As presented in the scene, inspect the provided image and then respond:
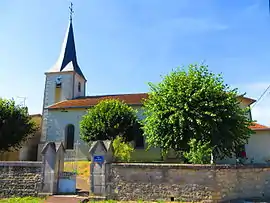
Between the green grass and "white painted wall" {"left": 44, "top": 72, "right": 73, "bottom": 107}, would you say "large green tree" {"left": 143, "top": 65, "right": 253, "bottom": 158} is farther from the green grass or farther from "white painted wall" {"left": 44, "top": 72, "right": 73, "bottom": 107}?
"white painted wall" {"left": 44, "top": 72, "right": 73, "bottom": 107}

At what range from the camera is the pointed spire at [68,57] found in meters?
32.5

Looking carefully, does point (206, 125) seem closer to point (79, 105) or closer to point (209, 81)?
point (209, 81)

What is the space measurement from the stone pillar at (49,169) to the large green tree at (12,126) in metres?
13.2

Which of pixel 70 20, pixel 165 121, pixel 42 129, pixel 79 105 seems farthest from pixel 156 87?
pixel 70 20

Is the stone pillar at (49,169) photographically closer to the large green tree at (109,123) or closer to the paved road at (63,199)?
the paved road at (63,199)

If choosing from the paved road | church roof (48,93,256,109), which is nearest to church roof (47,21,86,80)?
church roof (48,93,256,109)

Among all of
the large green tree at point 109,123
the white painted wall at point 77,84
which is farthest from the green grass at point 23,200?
the white painted wall at point 77,84

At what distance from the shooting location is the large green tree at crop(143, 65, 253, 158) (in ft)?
46.4

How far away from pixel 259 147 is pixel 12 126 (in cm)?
2263

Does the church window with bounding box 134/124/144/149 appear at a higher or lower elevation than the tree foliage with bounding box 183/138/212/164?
higher

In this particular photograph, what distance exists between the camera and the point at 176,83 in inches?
598

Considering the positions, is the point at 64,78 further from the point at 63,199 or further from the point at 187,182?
the point at 187,182

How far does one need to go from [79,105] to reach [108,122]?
7.03m

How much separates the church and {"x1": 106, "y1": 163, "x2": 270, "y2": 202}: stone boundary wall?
359 inches
